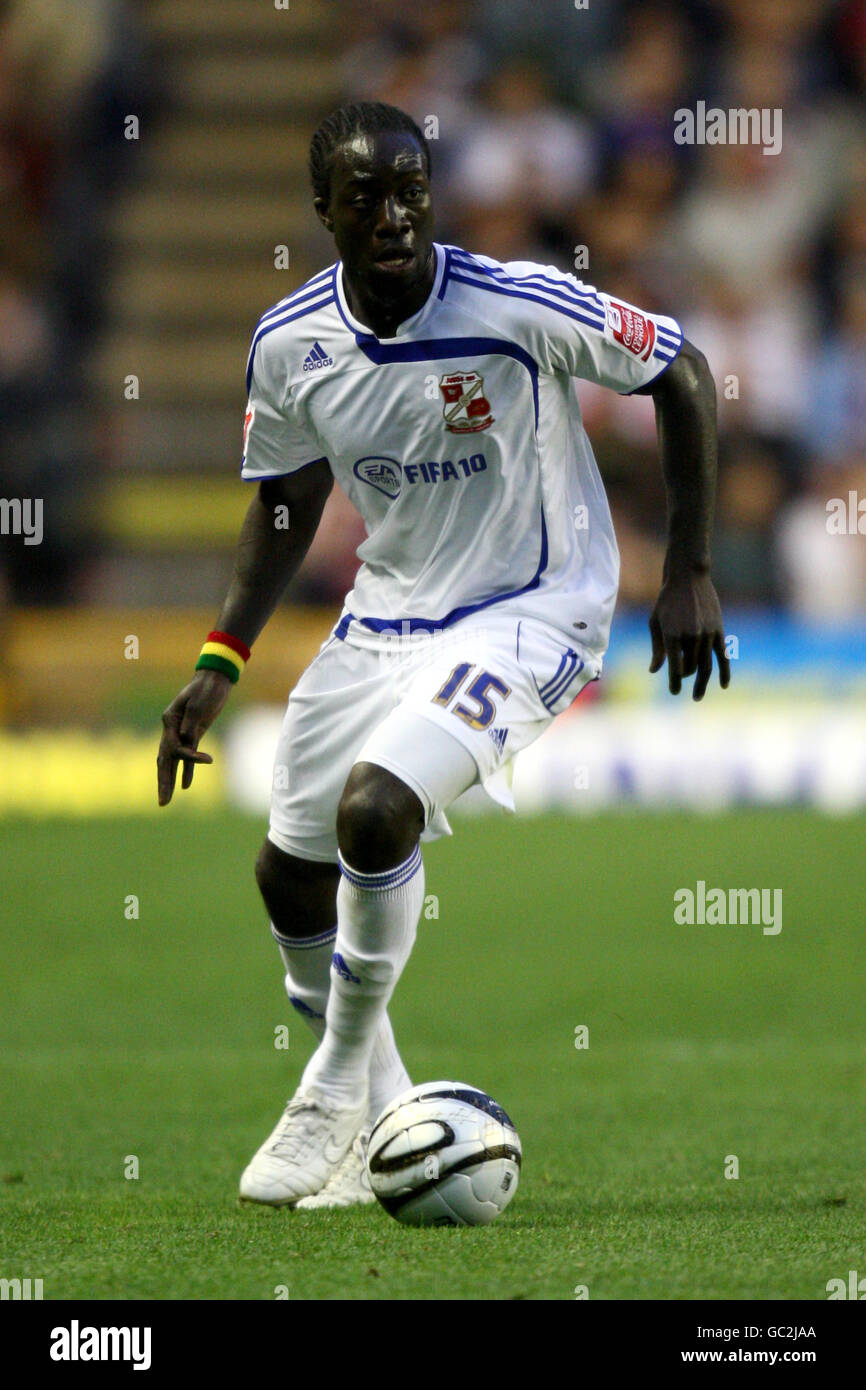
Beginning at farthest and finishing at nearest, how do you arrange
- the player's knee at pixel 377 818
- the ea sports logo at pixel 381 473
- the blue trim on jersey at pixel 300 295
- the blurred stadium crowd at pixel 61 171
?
1. the blurred stadium crowd at pixel 61 171
2. the blue trim on jersey at pixel 300 295
3. the ea sports logo at pixel 381 473
4. the player's knee at pixel 377 818

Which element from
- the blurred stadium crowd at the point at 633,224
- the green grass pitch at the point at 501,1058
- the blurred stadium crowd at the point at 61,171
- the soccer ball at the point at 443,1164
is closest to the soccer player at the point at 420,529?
the soccer ball at the point at 443,1164

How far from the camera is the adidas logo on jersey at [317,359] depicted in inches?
186

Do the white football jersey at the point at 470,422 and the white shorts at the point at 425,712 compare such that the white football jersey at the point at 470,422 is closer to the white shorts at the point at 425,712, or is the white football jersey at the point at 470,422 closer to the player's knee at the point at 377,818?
the white shorts at the point at 425,712

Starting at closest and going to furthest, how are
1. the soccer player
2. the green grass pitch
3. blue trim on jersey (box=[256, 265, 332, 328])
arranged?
1. the green grass pitch
2. the soccer player
3. blue trim on jersey (box=[256, 265, 332, 328])

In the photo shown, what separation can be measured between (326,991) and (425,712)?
99cm

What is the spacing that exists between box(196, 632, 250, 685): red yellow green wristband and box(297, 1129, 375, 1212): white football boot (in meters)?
1.13

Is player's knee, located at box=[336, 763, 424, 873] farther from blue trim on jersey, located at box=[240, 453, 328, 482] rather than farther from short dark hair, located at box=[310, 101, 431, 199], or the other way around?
short dark hair, located at box=[310, 101, 431, 199]

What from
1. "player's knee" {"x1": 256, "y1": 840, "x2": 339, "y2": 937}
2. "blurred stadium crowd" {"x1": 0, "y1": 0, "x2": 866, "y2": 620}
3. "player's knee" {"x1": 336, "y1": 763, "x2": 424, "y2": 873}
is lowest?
"player's knee" {"x1": 256, "y1": 840, "x2": 339, "y2": 937}

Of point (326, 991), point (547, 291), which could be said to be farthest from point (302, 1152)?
point (547, 291)

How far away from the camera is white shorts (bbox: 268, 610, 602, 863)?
14.2 feet

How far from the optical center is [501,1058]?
684cm

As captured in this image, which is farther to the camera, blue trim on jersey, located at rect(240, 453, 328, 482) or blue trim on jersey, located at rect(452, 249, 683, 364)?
blue trim on jersey, located at rect(240, 453, 328, 482)

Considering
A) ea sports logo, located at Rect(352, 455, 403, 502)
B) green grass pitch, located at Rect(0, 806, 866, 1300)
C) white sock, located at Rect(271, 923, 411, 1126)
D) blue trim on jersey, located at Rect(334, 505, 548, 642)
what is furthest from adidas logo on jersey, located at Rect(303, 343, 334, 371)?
Result: green grass pitch, located at Rect(0, 806, 866, 1300)

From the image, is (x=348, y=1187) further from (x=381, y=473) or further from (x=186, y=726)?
(x=381, y=473)
